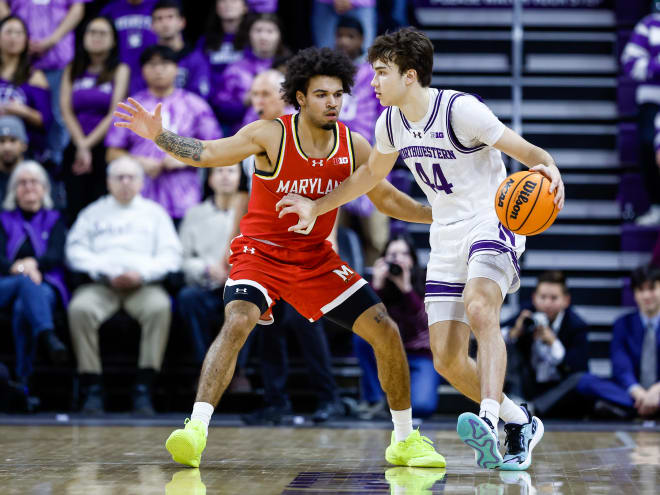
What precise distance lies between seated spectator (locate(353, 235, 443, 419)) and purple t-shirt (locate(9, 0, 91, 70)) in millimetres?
3750

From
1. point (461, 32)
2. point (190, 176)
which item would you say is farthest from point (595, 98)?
point (190, 176)

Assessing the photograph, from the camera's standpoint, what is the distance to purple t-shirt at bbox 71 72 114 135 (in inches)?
322

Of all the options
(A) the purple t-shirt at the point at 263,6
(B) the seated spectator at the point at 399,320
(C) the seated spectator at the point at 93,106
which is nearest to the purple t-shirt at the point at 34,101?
(C) the seated spectator at the point at 93,106

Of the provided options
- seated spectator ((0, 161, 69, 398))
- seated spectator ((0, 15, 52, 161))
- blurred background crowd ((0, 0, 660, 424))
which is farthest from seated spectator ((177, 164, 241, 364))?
seated spectator ((0, 15, 52, 161))

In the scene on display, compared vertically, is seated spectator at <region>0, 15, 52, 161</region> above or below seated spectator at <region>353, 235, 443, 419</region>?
above

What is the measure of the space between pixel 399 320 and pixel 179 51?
3.28 meters

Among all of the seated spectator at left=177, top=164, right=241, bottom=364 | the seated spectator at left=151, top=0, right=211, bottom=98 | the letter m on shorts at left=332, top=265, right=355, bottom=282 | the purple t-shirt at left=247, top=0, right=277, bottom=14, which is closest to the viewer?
the letter m on shorts at left=332, top=265, right=355, bottom=282

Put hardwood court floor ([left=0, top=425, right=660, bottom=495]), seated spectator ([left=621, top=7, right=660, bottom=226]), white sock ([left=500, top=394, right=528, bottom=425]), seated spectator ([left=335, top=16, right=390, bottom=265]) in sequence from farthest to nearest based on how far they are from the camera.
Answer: seated spectator ([left=621, top=7, right=660, bottom=226]) < seated spectator ([left=335, top=16, right=390, bottom=265]) < white sock ([left=500, top=394, right=528, bottom=425]) < hardwood court floor ([left=0, top=425, right=660, bottom=495])

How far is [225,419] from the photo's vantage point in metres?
6.53

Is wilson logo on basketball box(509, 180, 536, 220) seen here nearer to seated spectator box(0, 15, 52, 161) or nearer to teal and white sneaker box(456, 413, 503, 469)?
teal and white sneaker box(456, 413, 503, 469)

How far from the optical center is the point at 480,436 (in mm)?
3816

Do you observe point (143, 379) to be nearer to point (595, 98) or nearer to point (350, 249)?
point (350, 249)

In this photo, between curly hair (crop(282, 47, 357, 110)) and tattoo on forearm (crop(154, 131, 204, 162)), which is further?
curly hair (crop(282, 47, 357, 110))

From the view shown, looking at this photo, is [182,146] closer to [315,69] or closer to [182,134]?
[315,69]
